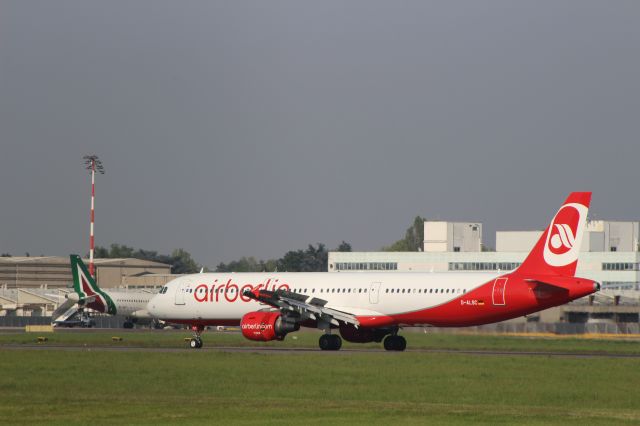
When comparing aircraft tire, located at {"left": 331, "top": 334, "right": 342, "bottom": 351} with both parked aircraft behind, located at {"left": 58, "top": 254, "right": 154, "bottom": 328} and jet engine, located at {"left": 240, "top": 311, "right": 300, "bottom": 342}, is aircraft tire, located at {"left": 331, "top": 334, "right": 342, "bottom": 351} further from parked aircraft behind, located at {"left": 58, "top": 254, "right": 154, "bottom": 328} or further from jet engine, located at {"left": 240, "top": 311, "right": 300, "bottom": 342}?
parked aircraft behind, located at {"left": 58, "top": 254, "right": 154, "bottom": 328}

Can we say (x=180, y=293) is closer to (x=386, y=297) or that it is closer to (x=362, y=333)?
(x=362, y=333)

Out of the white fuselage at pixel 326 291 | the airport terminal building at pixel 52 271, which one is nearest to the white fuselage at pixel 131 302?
the white fuselage at pixel 326 291

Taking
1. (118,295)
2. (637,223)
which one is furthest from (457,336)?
(637,223)

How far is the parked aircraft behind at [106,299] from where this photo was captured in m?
104

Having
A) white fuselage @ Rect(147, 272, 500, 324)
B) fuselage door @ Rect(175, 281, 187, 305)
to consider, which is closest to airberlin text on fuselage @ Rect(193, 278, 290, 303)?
white fuselage @ Rect(147, 272, 500, 324)

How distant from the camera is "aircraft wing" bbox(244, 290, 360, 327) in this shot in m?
54.9

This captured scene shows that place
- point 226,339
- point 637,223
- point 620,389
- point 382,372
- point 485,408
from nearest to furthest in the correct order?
point 485,408 → point 620,389 → point 382,372 → point 226,339 → point 637,223

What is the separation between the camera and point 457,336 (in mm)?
65000

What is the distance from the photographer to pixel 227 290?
60688 mm

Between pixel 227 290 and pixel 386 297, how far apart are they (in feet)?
31.5

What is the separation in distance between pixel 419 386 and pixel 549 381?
4.62 metres

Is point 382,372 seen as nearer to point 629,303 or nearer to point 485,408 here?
point 485,408

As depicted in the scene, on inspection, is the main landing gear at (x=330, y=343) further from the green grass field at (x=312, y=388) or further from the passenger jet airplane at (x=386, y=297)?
the green grass field at (x=312, y=388)

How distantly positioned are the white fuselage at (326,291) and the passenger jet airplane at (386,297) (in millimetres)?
47
